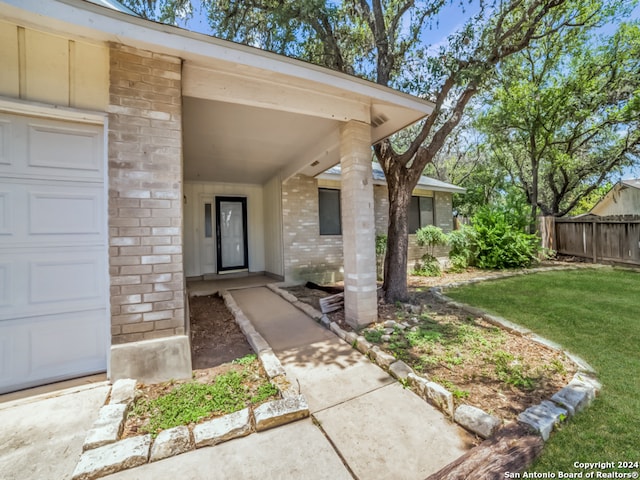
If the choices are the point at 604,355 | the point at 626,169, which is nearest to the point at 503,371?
the point at 604,355

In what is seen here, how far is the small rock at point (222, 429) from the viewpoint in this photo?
1.75m

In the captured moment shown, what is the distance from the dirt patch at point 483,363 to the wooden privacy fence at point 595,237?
25.1 feet

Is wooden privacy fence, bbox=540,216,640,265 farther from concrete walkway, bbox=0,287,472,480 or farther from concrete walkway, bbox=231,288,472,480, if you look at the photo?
concrete walkway, bbox=0,287,472,480

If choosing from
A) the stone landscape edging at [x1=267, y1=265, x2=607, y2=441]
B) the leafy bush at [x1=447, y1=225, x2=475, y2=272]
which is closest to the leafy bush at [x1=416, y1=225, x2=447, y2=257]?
the leafy bush at [x1=447, y1=225, x2=475, y2=272]

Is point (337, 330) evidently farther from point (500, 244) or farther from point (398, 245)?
point (500, 244)

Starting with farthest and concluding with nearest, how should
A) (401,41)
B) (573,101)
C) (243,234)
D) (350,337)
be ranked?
1. (573,101)
2. (243,234)
3. (401,41)
4. (350,337)

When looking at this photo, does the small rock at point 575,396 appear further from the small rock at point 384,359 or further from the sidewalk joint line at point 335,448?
the sidewalk joint line at point 335,448

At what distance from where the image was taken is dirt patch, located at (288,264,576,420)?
2.24 metres

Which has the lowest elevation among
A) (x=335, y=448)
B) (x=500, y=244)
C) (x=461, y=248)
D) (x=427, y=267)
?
(x=335, y=448)

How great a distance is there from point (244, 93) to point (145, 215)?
5.51 ft

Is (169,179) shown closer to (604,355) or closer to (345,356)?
(345,356)

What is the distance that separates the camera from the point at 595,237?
8.70 metres

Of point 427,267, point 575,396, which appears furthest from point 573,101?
point 575,396

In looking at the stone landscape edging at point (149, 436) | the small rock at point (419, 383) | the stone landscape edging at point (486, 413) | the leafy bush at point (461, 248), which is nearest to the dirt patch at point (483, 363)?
the stone landscape edging at point (486, 413)
